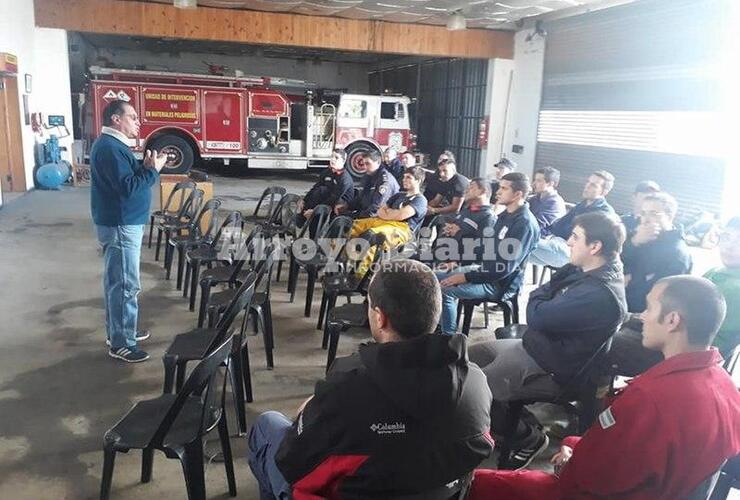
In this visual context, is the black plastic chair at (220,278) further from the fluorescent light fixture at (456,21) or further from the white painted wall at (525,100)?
the white painted wall at (525,100)

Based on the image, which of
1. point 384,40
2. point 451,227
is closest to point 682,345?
point 451,227

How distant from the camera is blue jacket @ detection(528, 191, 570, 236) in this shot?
529 centimetres

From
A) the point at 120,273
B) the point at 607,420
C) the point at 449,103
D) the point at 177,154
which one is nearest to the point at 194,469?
the point at 607,420

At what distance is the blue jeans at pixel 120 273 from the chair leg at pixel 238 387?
1054 mm

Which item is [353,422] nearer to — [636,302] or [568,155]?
[636,302]

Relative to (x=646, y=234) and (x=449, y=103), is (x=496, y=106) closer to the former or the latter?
(x=449, y=103)

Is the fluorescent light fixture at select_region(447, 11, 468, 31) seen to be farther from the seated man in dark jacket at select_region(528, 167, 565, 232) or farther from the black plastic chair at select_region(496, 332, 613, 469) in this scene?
the black plastic chair at select_region(496, 332, 613, 469)

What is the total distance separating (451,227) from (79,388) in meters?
2.64

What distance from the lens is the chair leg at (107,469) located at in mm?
1953

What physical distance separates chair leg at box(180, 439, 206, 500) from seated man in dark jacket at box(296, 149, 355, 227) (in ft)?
14.3

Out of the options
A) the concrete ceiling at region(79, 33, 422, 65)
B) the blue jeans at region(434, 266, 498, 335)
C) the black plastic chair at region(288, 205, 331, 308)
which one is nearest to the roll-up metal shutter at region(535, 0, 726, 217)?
the blue jeans at region(434, 266, 498, 335)

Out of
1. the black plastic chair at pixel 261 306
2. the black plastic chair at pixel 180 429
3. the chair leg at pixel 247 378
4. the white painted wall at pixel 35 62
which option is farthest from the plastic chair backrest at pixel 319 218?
the white painted wall at pixel 35 62

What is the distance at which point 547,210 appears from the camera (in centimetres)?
531

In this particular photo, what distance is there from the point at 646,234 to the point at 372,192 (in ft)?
9.21
